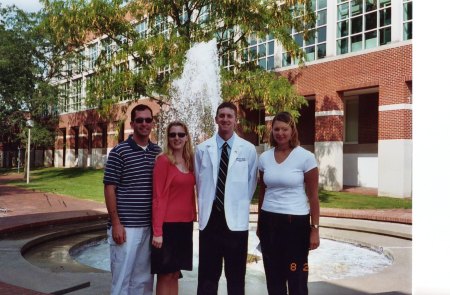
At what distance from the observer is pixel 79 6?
15.1 meters

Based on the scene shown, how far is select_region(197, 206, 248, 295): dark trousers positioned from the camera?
377 centimetres

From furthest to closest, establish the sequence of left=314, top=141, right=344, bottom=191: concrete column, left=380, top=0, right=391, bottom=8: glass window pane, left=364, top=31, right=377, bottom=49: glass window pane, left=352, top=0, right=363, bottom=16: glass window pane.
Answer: left=314, top=141, right=344, bottom=191: concrete column
left=352, top=0, right=363, bottom=16: glass window pane
left=364, top=31, right=377, bottom=49: glass window pane
left=380, top=0, right=391, bottom=8: glass window pane

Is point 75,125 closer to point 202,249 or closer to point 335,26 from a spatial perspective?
point 335,26

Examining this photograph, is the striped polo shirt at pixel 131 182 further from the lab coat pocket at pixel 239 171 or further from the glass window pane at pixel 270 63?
the glass window pane at pixel 270 63

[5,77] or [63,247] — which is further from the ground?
[5,77]

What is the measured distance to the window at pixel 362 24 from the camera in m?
19.7

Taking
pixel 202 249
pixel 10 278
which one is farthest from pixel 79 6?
pixel 202 249

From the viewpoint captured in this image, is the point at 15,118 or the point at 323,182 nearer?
the point at 323,182

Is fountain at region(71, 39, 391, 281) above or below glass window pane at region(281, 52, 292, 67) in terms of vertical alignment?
below

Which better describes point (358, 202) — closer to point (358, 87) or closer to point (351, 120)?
point (358, 87)

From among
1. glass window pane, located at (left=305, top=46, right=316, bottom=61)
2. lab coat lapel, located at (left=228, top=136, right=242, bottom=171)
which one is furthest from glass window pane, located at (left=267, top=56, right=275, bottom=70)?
lab coat lapel, located at (left=228, top=136, right=242, bottom=171)

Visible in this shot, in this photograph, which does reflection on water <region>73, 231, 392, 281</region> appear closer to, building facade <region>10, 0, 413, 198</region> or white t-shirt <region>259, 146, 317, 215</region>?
white t-shirt <region>259, 146, 317, 215</region>

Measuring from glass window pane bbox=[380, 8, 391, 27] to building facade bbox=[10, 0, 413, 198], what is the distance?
40mm
